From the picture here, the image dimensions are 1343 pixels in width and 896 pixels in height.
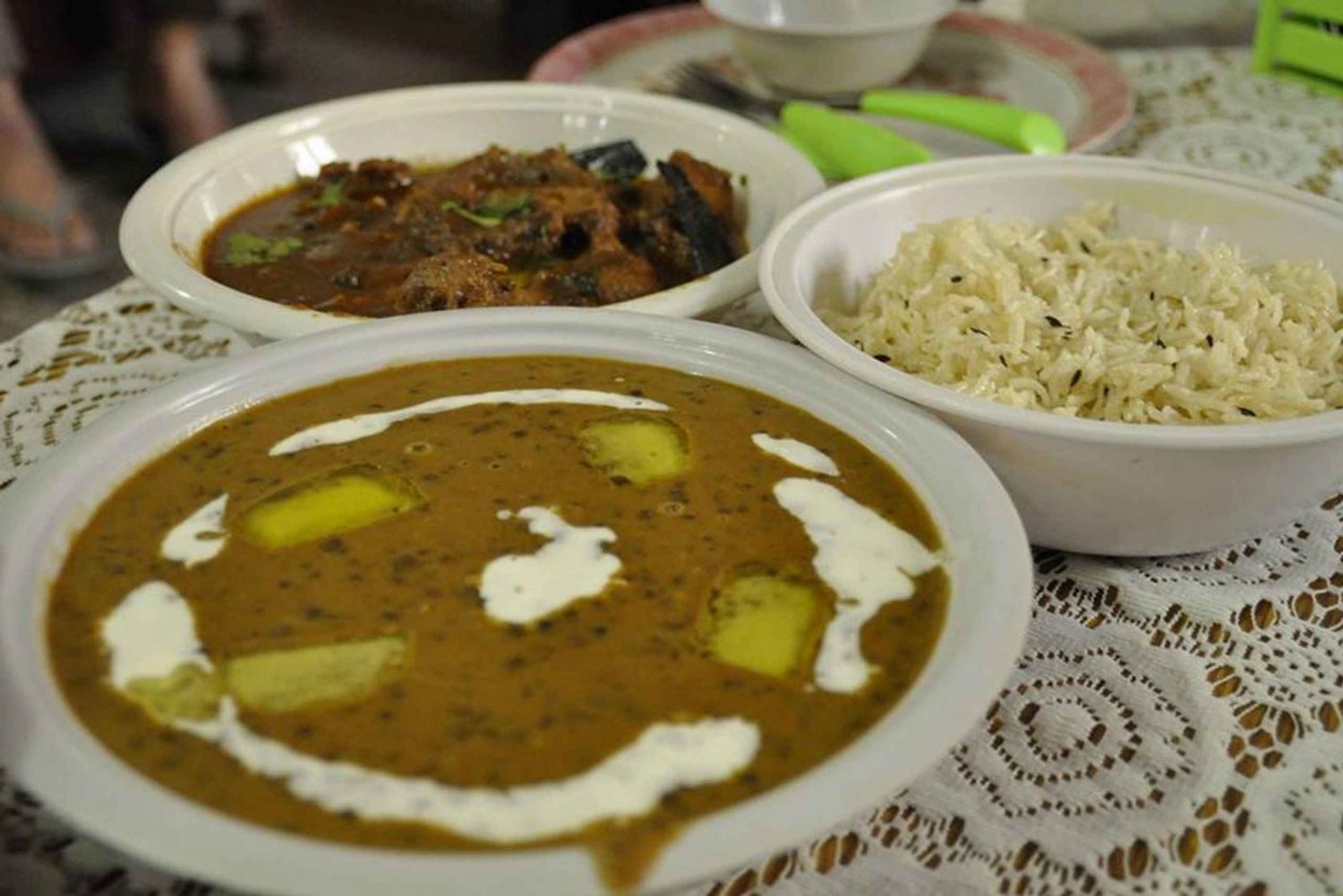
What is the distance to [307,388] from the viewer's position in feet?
5.52

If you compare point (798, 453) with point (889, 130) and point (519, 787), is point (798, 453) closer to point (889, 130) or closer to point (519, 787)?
point (519, 787)

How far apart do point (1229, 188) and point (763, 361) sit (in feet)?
Answer: 2.88

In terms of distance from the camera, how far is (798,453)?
5.07 feet

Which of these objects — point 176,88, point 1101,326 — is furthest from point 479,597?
point 176,88

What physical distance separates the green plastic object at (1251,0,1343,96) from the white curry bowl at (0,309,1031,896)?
6.91 ft

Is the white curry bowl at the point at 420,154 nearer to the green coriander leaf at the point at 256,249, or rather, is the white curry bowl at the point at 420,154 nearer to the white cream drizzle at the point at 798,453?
the green coriander leaf at the point at 256,249

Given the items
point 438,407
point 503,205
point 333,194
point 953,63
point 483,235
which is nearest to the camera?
point 438,407

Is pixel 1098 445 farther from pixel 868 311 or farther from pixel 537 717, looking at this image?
pixel 537 717

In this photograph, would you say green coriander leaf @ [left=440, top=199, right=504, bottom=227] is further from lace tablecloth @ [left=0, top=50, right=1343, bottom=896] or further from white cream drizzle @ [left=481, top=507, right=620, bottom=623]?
white cream drizzle @ [left=481, top=507, right=620, bottom=623]

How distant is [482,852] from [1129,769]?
0.70m

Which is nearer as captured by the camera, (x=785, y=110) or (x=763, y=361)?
(x=763, y=361)

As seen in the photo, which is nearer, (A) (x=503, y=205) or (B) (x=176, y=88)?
(A) (x=503, y=205)

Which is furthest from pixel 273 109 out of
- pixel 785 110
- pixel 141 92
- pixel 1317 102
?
pixel 1317 102

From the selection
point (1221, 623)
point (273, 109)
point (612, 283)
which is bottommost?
point (273, 109)
